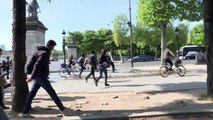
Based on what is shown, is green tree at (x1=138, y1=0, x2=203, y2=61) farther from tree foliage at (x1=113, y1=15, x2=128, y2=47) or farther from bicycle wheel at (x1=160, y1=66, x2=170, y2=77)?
tree foliage at (x1=113, y1=15, x2=128, y2=47)

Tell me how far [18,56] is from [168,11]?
23.9 meters

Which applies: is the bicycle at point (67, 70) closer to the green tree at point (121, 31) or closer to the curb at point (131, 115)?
the curb at point (131, 115)

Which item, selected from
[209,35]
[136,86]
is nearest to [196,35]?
[136,86]

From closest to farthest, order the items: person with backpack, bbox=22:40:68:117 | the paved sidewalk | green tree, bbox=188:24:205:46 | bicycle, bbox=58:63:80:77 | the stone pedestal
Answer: person with backpack, bbox=22:40:68:117 → the paved sidewalk → bicycle, bbox=58:63:80:77 → the stone pedestal → green tree, bbox=188:24:205:46

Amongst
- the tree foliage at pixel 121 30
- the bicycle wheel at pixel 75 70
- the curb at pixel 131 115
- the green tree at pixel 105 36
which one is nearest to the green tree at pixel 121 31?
the tree foliage at pixel 121 30

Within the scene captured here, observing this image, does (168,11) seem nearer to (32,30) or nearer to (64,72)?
(64,72)

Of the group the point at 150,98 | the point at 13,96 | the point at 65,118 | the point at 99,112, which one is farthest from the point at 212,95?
the point at 13,96

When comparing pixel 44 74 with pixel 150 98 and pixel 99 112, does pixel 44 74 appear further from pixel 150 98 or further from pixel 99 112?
pixel 150 98

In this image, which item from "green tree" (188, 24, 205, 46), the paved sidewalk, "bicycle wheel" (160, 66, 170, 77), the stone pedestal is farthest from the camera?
"green tree" (188, 24, 205, 46)

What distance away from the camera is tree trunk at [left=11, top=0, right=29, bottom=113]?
9633 mm

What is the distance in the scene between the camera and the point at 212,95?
10.6 metres

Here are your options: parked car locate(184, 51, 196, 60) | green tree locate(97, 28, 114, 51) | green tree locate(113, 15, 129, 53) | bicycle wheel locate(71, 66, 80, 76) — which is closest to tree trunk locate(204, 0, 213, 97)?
bicycle wheel locate(71, 66, 80, 76)

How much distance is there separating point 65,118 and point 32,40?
118ft

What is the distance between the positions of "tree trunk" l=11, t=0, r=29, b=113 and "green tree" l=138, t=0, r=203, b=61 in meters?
22.1
